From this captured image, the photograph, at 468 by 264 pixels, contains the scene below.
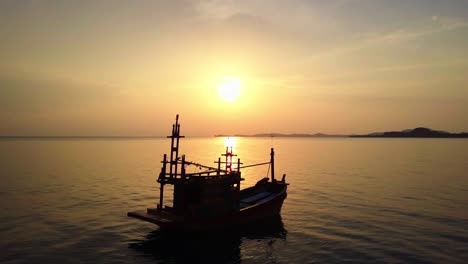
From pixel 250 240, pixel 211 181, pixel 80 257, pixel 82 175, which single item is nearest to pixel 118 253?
pixel 80 257

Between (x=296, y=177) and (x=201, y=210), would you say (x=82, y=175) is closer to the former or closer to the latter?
(x=296, y=177)

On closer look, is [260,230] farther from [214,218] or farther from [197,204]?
[197,204]

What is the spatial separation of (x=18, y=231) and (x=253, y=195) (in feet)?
57.5

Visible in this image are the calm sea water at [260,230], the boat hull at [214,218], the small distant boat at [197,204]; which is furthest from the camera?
the small distant boat at [197,204]

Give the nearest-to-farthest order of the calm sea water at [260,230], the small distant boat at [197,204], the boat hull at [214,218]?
the calm sea water at [260,230] < the boat hull at [214,218] < the small distant boat at [197,204]

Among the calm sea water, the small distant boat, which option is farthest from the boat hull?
the calm sea water

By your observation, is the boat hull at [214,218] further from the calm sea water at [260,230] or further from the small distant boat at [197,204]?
the calm sea water at [260,230]

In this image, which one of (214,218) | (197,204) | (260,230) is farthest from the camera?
(260,230)

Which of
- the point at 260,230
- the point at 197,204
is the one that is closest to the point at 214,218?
the point at 197,204

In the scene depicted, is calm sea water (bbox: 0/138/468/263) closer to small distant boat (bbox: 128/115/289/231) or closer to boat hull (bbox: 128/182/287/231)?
boat hull (bbox: 128/182/287/231)

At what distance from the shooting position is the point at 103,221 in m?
25.4

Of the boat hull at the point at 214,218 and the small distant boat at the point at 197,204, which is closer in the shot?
the boat hull at the point at 214,218

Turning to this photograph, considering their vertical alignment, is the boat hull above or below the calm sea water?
above

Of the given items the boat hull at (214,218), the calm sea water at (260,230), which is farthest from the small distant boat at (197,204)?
the calm sea water at (260,230)
